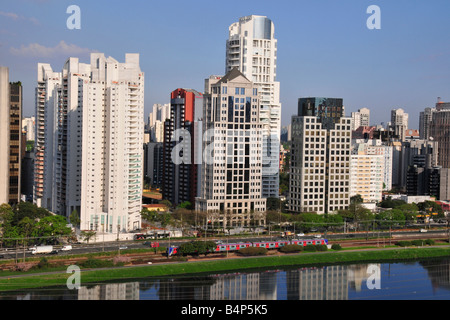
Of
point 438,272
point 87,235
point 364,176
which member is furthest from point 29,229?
point 364,176

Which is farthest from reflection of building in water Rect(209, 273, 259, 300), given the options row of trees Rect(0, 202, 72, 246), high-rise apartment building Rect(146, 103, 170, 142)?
high-rise apartment building Rect(146, 103, 170, 142)

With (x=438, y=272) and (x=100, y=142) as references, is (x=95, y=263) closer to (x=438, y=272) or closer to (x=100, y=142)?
(x=100, y=142)

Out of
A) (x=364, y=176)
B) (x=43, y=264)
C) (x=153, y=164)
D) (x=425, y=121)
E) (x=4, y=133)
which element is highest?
(x=425, y=121)

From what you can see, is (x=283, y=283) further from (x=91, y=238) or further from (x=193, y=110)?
(x=193, y=110)

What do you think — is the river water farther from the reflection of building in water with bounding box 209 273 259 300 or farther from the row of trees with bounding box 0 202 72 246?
the row of trees with bounding box 0 202 72 246

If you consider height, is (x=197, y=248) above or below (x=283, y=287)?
above
